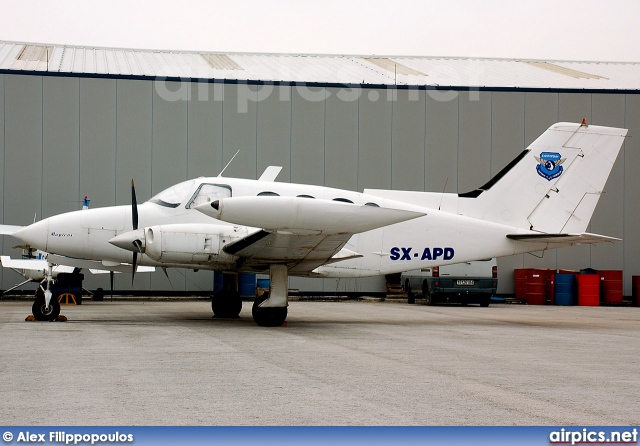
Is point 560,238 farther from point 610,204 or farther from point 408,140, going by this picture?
point 610,204

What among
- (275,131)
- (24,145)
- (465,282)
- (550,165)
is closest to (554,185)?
(550,165)

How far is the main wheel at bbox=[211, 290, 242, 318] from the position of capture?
18.1 metres

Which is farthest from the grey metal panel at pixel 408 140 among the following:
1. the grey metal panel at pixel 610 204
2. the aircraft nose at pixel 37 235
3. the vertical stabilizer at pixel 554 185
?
the aircraft nose at pixel 37 235

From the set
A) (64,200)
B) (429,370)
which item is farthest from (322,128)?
(429,370)

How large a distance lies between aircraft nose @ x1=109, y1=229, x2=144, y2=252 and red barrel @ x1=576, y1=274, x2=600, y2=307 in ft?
65.1

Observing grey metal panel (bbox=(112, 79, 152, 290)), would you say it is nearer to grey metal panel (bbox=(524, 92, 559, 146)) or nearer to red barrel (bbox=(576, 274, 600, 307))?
grey metal panel (bbox=(524, 92, 559, 146))

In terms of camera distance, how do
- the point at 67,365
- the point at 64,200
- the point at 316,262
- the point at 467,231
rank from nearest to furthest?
the point at 67,365 < the point at 316,262 < the point at 467,231 < the point at 64,200

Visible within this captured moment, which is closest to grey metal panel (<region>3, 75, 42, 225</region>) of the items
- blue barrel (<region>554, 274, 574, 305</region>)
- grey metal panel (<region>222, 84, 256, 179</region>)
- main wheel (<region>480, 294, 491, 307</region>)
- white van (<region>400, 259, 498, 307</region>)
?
grey metal panel (<region>222, 84, 256, 179</region>)

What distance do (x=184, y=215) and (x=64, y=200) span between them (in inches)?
610

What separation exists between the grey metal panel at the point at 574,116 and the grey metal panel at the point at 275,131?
11.5 meters

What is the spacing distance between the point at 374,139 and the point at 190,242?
60.1 ft

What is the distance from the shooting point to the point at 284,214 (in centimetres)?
A: 1307

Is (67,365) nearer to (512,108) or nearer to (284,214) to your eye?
(284,214)

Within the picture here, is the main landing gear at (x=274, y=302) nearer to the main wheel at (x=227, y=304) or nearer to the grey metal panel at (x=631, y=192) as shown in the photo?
the main wheel at (x=227, y=304)
